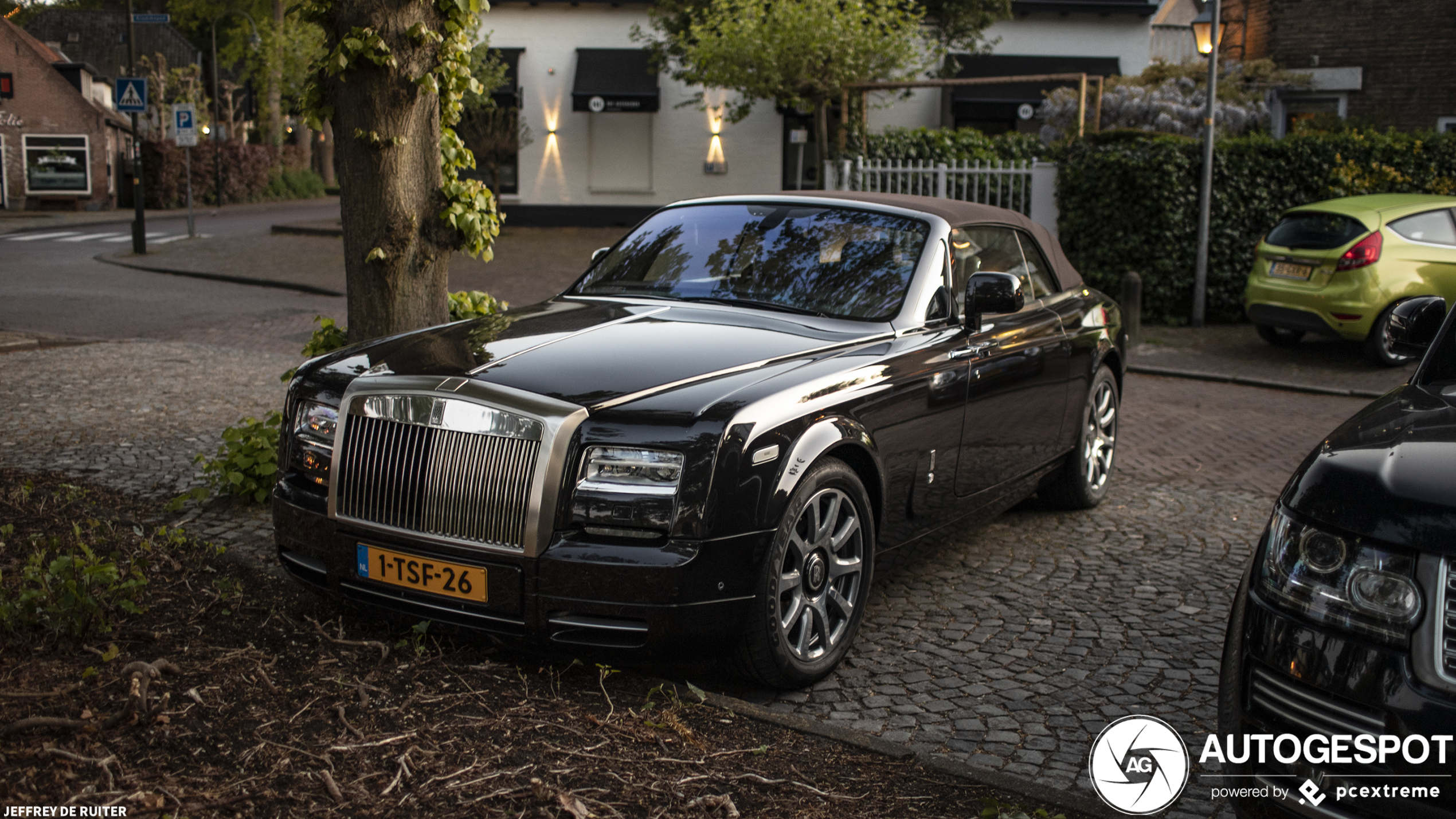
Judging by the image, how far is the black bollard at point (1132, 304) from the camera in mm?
13945

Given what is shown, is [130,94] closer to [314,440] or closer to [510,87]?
[510,87]

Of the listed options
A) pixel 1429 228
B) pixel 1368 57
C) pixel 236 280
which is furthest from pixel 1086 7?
pixel 236 280

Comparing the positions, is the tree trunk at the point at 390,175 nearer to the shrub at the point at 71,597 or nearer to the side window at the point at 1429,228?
the shrub at the point at 71,597

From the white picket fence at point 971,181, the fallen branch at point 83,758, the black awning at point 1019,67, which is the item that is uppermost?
the black awning at point 1019,67

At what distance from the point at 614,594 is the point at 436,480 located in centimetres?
68

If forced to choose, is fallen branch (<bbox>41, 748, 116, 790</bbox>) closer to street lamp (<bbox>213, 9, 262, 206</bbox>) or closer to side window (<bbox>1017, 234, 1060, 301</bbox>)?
side window (<bbox>1017, 234, 1060, 301</bbox>)

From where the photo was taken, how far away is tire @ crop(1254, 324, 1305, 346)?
1438 cm

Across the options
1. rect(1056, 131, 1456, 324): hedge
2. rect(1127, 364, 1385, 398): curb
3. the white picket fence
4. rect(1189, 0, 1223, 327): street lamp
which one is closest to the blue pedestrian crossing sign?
the white picket fence

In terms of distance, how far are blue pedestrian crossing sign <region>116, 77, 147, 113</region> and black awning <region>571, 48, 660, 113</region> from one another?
451 inches

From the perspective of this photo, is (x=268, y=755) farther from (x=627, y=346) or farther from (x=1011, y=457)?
(x=1011, y=457)

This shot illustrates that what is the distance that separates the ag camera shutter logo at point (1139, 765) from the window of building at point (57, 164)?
45.6 meters

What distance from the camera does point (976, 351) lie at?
16.8 feet

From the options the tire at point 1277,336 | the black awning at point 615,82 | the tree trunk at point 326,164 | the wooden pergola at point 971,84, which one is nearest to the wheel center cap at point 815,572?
the tire at point 1277,336

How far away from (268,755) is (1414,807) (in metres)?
2.68
